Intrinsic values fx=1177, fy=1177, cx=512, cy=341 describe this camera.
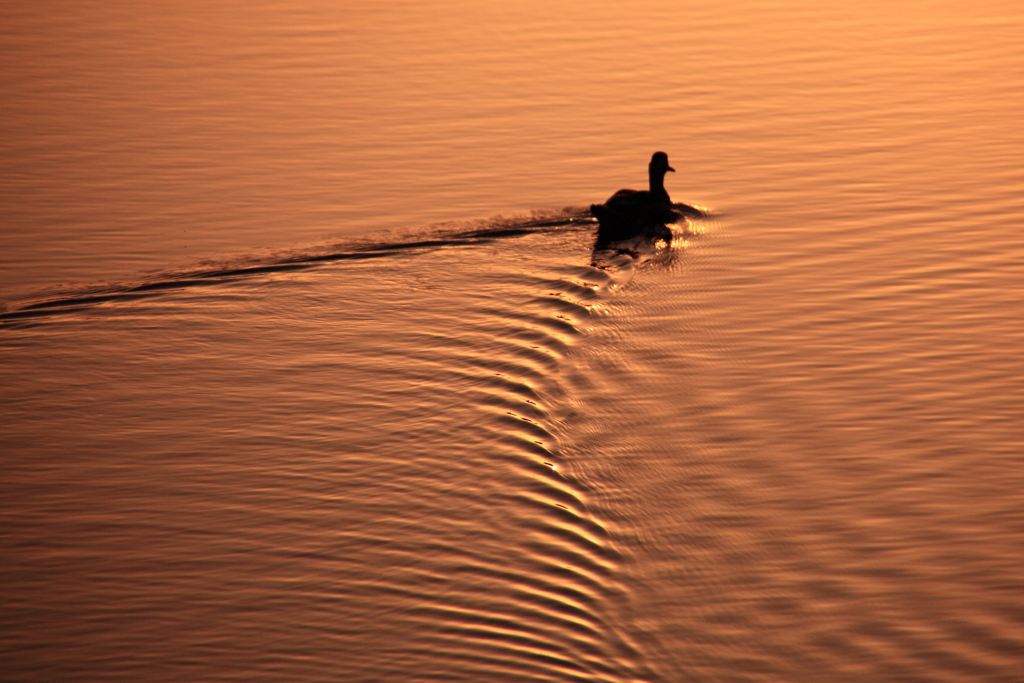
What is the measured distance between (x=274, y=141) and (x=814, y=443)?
10.1m

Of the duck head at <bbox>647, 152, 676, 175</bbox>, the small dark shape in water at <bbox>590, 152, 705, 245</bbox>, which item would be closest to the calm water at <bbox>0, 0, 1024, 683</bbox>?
the small dark shape in water at <bbox>590, 152, 705, 245</bbox>

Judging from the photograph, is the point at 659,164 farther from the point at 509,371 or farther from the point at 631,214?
the point at 509,371

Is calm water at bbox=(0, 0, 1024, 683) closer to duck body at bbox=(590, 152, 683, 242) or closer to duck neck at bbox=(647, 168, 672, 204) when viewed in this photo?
duck body at bbox=(590, 152, 683, 242)

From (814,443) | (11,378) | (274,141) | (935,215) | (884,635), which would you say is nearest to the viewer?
(884,635)

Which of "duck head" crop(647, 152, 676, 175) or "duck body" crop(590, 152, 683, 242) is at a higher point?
"duck head" crop(647, 152, 676, 175)

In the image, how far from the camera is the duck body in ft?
45.7

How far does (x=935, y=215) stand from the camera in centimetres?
1423

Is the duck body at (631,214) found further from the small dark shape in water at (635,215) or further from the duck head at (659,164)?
the duck head at (659,164)

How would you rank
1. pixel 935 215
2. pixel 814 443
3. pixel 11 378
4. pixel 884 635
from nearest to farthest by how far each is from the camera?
pixel 884 635 < pixel 814 443 < pixel 11 378 < pixel 935 215

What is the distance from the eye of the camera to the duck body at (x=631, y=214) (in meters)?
13.9

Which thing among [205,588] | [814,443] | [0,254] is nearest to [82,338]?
[0,254]

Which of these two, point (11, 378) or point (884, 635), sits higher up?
point (11, 378)

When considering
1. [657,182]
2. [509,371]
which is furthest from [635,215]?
[509,371]

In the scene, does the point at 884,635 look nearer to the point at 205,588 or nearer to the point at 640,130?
the point at 205,588
